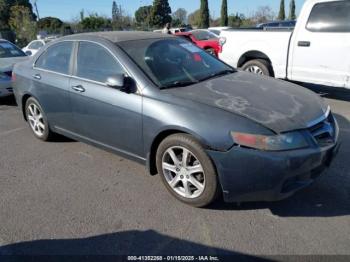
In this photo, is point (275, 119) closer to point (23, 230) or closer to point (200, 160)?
point (200, 160)

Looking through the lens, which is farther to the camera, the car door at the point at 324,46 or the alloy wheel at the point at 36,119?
the car door at the point at 324,46

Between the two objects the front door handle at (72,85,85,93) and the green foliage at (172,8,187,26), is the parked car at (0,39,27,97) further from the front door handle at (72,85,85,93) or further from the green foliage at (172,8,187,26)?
the green foliage at (172,8,187,26)

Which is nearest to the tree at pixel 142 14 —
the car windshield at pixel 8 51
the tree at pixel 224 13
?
the tree at pixel 224 13

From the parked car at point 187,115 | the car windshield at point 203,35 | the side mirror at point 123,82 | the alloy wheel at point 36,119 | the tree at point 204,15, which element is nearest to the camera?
the parked car at point 187,115

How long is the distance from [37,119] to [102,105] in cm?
188

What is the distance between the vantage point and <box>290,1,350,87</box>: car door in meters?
6.18

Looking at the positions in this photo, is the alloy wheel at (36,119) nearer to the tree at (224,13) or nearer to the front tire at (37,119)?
the front tire at (37,119)

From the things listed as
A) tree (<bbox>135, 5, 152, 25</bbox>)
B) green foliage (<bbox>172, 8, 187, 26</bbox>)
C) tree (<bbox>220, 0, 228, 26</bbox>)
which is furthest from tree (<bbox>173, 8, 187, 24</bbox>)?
tree (<bbox>220, 0, 228, 26</bbox>)

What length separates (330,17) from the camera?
638cm

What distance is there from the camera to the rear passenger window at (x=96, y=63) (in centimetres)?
393

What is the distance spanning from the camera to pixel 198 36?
18.2 metres

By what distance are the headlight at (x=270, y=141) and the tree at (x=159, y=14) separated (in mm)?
64026

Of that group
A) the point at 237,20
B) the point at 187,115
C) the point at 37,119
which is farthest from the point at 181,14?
the point at 187,115

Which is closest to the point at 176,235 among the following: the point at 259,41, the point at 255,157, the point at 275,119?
the point at 255,157
